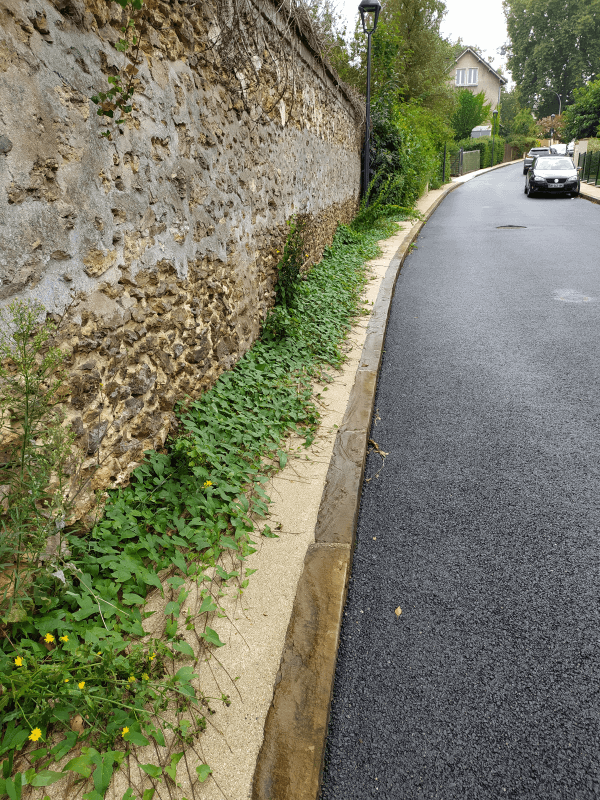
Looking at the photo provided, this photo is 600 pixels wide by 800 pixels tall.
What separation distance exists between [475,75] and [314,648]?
6919cm

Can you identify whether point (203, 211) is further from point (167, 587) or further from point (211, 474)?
point (167, 587)

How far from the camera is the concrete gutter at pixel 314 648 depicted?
1640 mm

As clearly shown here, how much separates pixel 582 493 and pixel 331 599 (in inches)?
63.1

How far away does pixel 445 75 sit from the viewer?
24531 millimetres

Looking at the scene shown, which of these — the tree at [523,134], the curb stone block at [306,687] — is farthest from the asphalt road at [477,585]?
the tree at [523,134]

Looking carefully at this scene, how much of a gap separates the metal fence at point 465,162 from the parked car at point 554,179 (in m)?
15.6

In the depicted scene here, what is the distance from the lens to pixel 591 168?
23625 mm

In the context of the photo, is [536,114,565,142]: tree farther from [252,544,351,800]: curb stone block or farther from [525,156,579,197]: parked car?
[252,544,351,800]: curb stone block

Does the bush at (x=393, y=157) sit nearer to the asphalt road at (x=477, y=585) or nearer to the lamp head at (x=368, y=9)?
the lamp head at (x=368, y=9)

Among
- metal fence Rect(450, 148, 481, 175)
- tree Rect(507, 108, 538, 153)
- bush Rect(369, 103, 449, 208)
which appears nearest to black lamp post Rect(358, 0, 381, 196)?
bush Rect(369, 103, 449, 208)

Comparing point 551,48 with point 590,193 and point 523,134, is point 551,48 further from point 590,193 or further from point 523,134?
point 590,193

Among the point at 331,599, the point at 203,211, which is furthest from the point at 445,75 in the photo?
the point at 331,599

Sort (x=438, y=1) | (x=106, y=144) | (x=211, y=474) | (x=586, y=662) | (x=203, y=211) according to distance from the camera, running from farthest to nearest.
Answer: (x=438, y=1), (x=203, y=211), (x=211, y=474), (x=106, y=144), (x=586, y=662)

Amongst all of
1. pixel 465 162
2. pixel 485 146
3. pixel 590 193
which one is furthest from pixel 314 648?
pixel 485 146
